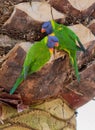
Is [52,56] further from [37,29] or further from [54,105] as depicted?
[54,105]

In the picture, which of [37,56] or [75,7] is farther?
[75,7]

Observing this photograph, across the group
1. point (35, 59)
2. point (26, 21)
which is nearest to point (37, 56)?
point (35, 59)

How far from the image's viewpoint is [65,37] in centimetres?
142

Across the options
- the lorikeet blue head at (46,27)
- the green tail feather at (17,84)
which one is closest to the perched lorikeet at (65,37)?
the lorikeet blue head at (46,27)

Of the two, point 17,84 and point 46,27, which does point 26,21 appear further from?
point 17,84

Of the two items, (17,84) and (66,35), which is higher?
(66,35)

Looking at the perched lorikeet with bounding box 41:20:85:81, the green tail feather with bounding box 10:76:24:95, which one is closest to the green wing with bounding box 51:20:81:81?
the perched lorikeet with bounding box 41:20:85:81

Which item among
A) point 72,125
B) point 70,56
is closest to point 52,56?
point 70,56

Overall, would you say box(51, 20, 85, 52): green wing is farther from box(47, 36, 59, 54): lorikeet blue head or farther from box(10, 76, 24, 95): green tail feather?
box(10, 76, 24, 95): green tail feather

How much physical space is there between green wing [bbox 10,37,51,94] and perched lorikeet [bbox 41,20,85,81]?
0.04 m

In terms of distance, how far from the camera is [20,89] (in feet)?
4.67

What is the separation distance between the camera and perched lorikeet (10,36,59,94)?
136 cm

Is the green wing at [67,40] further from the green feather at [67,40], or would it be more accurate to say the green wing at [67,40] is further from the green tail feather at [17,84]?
the green tail feather at [17,84]

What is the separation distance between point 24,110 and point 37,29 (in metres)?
0.22
